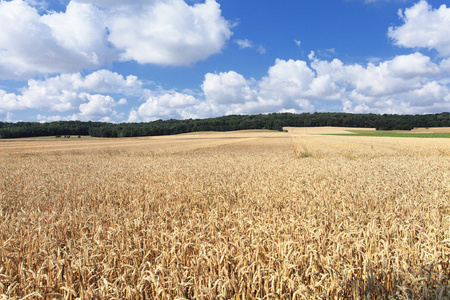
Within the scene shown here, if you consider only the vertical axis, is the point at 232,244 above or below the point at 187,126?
below

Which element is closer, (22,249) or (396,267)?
(396,267)

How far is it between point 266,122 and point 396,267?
142904 millimetres

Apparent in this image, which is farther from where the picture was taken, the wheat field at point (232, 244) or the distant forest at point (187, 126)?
the distant forest at point (187, 126)

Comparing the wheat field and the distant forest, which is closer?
the wheat field

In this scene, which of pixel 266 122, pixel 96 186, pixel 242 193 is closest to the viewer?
pixel 242 193

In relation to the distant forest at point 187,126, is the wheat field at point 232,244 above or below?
below

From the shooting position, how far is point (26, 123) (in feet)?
438

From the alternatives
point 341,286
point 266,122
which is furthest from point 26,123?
point 341,286

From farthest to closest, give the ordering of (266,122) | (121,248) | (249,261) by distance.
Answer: (266,122) < (121,248) < (249,261)

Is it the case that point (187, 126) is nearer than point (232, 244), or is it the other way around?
point (232, 244)

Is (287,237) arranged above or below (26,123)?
below

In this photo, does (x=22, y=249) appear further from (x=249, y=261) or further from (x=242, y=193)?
(x=242, y=193)

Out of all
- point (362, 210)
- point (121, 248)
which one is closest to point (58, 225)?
point (121, 248)

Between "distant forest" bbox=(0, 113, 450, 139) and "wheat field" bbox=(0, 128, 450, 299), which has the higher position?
"distant forest" bbox=(0, 113, 450, 139)
